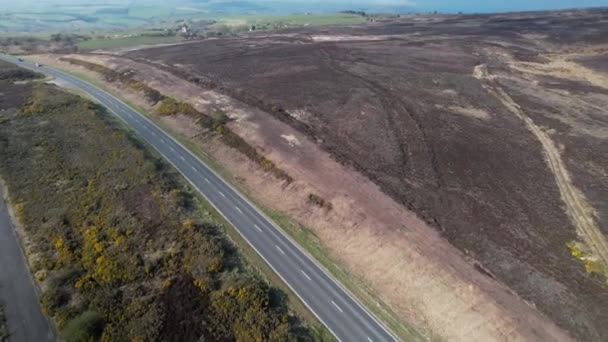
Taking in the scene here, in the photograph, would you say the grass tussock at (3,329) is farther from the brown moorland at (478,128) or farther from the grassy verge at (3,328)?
the brown moorland at (478,128)

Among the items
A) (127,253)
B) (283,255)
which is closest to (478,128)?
(283,255)

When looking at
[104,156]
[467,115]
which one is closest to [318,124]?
[467,115]

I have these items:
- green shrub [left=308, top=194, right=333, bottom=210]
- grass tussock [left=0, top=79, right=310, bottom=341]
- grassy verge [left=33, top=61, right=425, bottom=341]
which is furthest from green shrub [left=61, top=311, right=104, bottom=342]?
green shrub [left=308, top=194, right=333, bottom=210]

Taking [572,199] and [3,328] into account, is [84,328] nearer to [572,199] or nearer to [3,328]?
[3,328]

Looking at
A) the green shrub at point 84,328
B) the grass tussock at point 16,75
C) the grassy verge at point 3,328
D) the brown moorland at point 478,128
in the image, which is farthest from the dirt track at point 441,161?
the grassy verge at point 3,328

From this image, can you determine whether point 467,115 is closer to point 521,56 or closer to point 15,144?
point 521,56

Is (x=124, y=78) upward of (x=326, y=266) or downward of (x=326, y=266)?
upward
